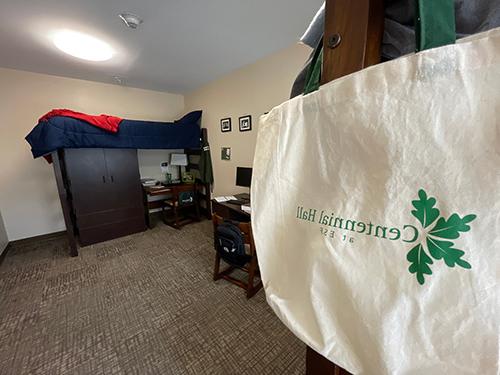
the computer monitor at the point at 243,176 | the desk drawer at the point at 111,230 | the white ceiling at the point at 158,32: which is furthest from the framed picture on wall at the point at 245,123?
the desk drawer at the point at 111,230

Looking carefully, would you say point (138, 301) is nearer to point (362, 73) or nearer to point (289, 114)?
point (289, 114)

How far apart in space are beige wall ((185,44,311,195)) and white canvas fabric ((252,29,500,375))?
2.32 metres

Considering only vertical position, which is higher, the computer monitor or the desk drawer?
the computer monitor

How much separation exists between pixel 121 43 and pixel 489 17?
2845 millimetres

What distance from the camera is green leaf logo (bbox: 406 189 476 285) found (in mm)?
253

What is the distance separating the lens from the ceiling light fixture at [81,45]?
1.99m

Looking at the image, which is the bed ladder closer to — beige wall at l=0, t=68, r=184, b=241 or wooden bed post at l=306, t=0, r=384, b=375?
beige wall at l=0, t=68, r=184, b=241

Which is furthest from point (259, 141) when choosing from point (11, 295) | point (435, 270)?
point (11, 295)

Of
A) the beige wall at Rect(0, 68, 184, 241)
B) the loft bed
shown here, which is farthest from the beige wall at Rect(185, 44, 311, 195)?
the beige wall at Rect(0, 68, 184, 241)

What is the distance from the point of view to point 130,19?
5.75 ft

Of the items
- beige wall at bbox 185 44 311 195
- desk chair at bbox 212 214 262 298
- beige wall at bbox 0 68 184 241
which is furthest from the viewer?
beige wall at bbox 0 68 184 241

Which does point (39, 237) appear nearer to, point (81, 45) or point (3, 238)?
point (3, 238)

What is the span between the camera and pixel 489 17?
33 centimetres

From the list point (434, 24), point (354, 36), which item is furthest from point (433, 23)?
point (354, 36)
